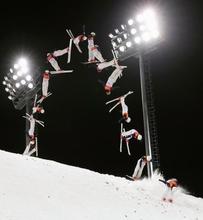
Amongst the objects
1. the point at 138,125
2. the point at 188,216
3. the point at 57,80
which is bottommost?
the point at 188,216

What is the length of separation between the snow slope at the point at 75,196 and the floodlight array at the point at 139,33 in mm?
9267

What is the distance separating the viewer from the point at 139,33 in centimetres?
3070

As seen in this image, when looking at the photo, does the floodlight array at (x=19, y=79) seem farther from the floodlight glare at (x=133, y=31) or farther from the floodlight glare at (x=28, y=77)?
the floodlight glare at (x=133, y=31)

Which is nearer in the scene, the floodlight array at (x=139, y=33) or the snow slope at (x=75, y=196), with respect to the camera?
the snow slope at (x=75, y=196)

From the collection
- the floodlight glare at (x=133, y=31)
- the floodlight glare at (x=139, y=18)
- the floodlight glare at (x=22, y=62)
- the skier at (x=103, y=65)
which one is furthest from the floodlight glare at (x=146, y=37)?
the floodlight glare at (x=22, y=62)

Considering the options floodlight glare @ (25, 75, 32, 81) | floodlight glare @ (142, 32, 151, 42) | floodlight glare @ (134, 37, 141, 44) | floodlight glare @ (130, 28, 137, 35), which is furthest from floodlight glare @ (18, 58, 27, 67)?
floodlight glare @ (142, 32, 151, 42)

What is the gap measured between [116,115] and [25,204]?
30.5 m

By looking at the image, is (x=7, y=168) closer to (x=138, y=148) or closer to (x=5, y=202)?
(x=5, y=202)

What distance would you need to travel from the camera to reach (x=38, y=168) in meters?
21.3

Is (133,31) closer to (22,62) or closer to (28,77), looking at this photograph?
(28,77)

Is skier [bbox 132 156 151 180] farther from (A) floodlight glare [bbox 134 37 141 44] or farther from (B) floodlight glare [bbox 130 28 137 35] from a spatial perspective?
(B) floodlight glare [bbox 130 28 137 35]

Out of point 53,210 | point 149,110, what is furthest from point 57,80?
point 53,210

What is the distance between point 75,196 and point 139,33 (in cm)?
1468

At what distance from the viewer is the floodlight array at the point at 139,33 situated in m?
30.1
